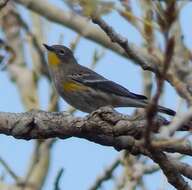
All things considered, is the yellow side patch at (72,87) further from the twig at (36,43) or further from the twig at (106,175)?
the twig at (36,43)

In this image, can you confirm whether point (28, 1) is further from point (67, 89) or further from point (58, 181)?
point (58, 181)

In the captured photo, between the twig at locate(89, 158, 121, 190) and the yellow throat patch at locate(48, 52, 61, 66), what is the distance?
2.60 metres

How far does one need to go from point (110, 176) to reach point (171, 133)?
4.78 metres

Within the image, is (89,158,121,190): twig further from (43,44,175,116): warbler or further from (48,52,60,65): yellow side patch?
(48,52,60,65): yellow side patch

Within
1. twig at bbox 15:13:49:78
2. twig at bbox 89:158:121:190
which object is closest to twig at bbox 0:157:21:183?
twig at bbox 89:158:121:190

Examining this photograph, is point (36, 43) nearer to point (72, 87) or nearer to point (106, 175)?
point (72, 87)

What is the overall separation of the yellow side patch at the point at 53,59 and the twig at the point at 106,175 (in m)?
2.66

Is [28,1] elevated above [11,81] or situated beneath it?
elevated above

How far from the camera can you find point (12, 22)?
12.1 metres

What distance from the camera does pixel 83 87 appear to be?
884cm

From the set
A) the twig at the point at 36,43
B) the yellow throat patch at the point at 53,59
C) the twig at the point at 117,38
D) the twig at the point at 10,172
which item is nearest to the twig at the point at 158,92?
the twig at the point at 117,38

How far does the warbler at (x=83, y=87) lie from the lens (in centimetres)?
809

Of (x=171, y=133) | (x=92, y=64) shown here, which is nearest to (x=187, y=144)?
(x=171, y=133)

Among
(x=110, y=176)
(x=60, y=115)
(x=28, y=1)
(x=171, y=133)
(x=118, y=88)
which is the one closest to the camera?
(x=171, y=133)
